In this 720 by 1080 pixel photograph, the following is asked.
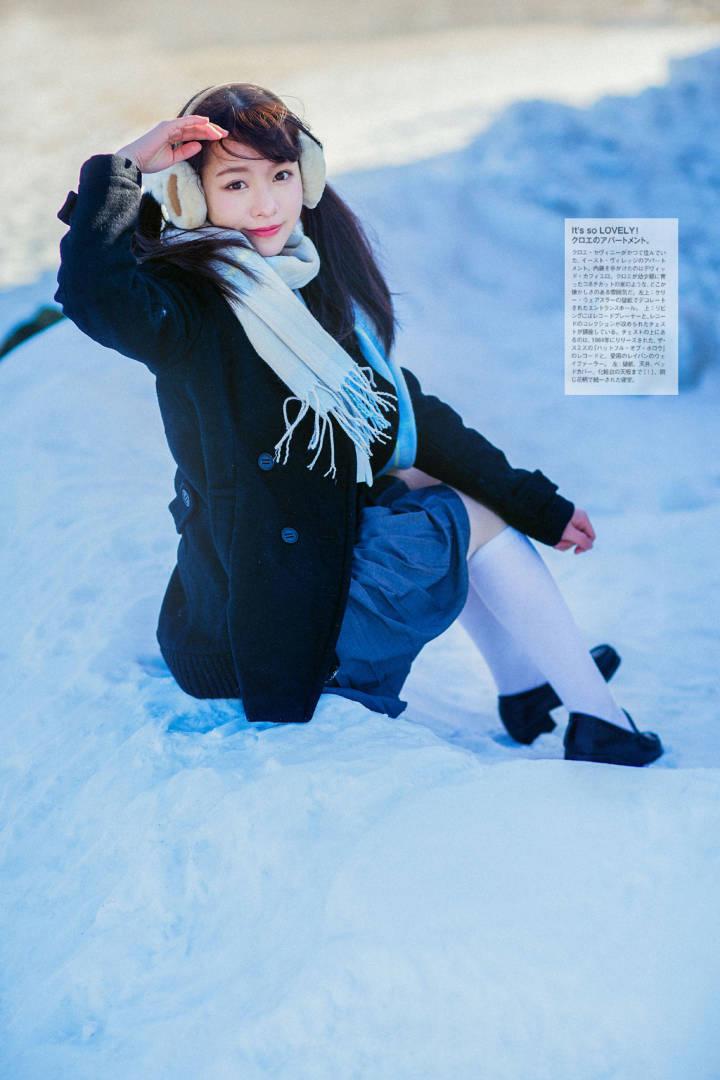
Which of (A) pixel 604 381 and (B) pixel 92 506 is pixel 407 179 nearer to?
(A) pixel 604 381

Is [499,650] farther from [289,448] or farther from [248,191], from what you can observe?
[248,191]

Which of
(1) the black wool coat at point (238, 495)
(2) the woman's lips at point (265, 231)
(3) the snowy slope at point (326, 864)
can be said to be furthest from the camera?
(2) the woman's lips at point (265, 231)

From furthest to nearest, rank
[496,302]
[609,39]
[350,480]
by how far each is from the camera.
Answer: [609,39] < [496,302] < [350,480]

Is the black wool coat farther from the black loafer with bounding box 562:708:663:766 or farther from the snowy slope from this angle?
the black loafer with bounding box 562:708:663:766

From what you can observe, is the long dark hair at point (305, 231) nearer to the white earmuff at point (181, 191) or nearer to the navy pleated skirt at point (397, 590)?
the white earmuff at point (181, 191)

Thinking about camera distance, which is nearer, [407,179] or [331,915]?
[331,915]

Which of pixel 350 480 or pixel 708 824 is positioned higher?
pixel 350 480

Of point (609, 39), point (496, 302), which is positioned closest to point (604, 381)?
point (496, 302)

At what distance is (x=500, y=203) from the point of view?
3107 mm

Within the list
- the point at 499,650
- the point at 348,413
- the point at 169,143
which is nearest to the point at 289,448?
the point at 348,413

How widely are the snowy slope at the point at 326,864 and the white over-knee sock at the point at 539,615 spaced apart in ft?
0.48

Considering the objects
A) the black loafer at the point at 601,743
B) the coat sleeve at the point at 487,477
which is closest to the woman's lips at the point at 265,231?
the coat sleeve at the point at 487,477

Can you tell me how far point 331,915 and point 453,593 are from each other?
40 cm

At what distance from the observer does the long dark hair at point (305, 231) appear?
1.18 metres
